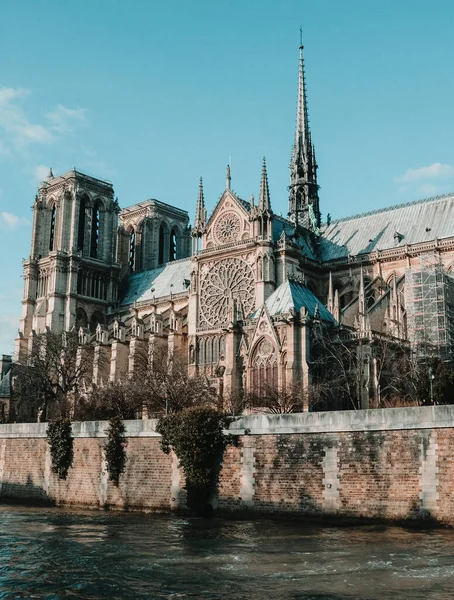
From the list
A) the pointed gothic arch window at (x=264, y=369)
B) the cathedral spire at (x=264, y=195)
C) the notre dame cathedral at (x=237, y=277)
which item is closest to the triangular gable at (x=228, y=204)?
the notre dame cathedral at (x=237, y=277)

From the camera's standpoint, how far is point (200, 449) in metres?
30.2

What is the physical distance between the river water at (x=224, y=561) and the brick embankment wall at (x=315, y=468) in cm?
108

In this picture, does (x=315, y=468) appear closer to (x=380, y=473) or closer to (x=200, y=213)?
(x=380, y=473)

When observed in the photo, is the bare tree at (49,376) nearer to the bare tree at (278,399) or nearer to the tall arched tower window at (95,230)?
the bare tree at (278,399)

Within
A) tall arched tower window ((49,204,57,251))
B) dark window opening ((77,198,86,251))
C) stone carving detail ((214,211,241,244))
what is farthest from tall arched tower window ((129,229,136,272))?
stone carving detail ((214,211,241,244))

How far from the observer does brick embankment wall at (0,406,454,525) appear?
25.0 metres

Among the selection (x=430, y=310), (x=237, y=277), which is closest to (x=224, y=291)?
(x=237, y=277)

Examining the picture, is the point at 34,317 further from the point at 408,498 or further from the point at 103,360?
the point at 408,498

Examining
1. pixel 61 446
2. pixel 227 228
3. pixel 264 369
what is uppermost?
pixel 227 228

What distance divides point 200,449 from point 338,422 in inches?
230

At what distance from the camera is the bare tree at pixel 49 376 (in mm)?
54344

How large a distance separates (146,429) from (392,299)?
2531cm

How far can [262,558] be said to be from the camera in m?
20.7

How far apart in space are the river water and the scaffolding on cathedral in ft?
74.9
